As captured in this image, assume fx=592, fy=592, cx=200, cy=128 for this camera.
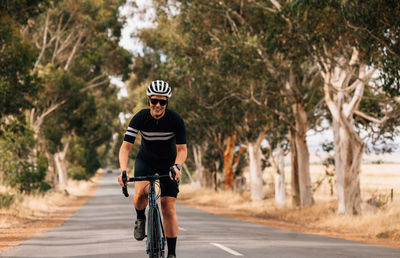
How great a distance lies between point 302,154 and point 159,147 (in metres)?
18.1

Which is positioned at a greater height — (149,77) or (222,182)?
(149,77)

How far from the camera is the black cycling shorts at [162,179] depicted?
6.79m

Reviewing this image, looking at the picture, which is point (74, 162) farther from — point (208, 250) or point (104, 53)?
point (208, 250)

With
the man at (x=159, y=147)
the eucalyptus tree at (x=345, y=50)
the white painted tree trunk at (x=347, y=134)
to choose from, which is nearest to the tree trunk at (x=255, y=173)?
the eucalyptus tree at (x=345, y=50)

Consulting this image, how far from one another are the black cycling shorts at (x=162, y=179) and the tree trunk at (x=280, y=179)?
22.5 m

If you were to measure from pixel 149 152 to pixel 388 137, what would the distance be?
1755cm

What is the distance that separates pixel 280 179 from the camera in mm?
29859

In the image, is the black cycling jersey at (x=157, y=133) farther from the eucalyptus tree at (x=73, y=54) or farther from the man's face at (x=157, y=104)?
the eucalyptus tree at (x=73, y=54)

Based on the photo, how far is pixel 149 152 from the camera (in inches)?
269

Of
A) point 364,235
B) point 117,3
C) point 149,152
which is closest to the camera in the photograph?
point 149,152

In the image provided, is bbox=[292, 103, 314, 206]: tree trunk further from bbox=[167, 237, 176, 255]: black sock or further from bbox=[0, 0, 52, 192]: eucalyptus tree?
bbox=[167, 237, 176, 255]: black sock

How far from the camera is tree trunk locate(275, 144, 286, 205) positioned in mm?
29609

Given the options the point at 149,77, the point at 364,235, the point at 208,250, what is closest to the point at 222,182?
the point at 149,77

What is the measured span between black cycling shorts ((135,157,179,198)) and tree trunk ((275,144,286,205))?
22510 mm
